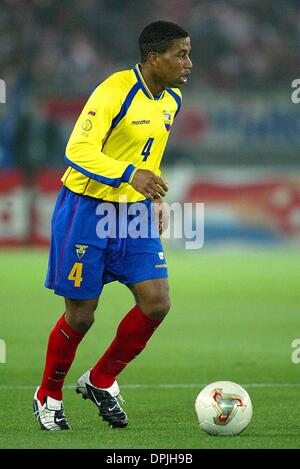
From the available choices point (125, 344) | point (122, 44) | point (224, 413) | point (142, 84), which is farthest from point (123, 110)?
point (122, 44)

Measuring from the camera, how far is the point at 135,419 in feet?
18.3

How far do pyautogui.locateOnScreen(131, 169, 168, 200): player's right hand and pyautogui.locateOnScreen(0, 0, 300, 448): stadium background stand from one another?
4171mm

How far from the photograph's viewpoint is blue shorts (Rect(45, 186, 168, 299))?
5434mm

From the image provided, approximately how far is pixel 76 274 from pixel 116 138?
746 millimetres

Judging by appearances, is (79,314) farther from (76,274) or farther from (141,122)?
(141,122)

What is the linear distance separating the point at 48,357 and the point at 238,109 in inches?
659

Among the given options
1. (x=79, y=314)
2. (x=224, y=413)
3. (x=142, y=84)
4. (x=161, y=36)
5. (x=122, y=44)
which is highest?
(x=122, y=44)

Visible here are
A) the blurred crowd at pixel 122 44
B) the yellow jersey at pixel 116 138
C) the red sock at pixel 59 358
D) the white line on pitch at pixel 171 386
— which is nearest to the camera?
the yellow jersey at pixel 116 138

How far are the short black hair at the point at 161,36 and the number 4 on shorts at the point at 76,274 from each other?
3.95 ft

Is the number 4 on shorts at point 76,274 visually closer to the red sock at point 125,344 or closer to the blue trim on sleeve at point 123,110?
the red sock at point 125,344

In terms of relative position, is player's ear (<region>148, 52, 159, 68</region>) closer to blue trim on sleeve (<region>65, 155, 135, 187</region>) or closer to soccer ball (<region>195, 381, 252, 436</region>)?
blue trim on sleeve (<region>65, 155, 135, 187</region>)

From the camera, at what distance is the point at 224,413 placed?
16.4 feet

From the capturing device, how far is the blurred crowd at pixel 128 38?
22.3 metres

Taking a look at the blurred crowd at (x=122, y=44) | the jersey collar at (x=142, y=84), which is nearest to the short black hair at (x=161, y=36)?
the jersey collar at (x=142, y=84)
